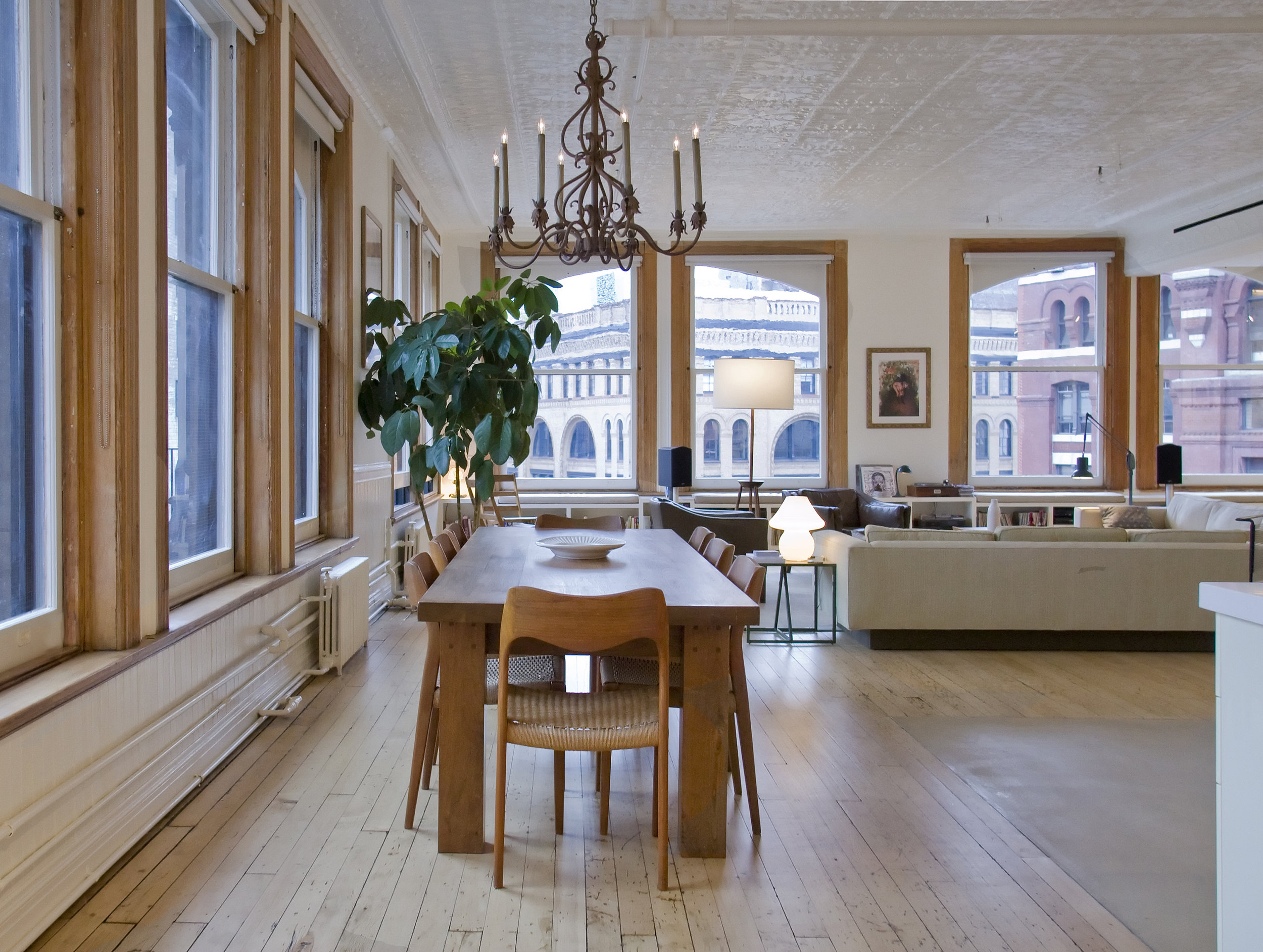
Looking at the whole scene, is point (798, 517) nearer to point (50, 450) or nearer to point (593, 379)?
point (50, 450)

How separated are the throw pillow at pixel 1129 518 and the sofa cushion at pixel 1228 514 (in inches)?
18.9

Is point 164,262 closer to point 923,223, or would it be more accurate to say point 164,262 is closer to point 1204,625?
Answer: point 1204,625

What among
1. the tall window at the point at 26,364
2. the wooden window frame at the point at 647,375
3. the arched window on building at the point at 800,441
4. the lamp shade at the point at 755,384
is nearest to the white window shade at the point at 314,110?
the tall window at the point at 26,364

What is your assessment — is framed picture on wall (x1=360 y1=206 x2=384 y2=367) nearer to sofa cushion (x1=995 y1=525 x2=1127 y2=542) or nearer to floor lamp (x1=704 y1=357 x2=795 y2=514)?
floor lamp (x1=704 y1=357 x2=795 y2=514)

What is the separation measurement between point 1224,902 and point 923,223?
324 inches

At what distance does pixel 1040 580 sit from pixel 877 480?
409cm

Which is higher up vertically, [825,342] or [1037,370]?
[825,342]

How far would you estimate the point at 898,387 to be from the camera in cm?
952

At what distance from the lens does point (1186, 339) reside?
31.9 ft

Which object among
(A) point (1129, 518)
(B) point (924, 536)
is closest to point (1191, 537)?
(B) point (924, 536)

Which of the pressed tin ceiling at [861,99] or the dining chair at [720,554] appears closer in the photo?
the dining chair at [720,554]

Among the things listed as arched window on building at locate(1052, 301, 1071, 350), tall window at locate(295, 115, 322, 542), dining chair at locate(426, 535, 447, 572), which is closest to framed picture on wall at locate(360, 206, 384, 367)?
tall window at locate(295, 115, 322, 542)

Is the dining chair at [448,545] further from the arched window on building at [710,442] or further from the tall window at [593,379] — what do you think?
the arched window on building at [710,442]

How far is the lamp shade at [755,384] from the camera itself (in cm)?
660
